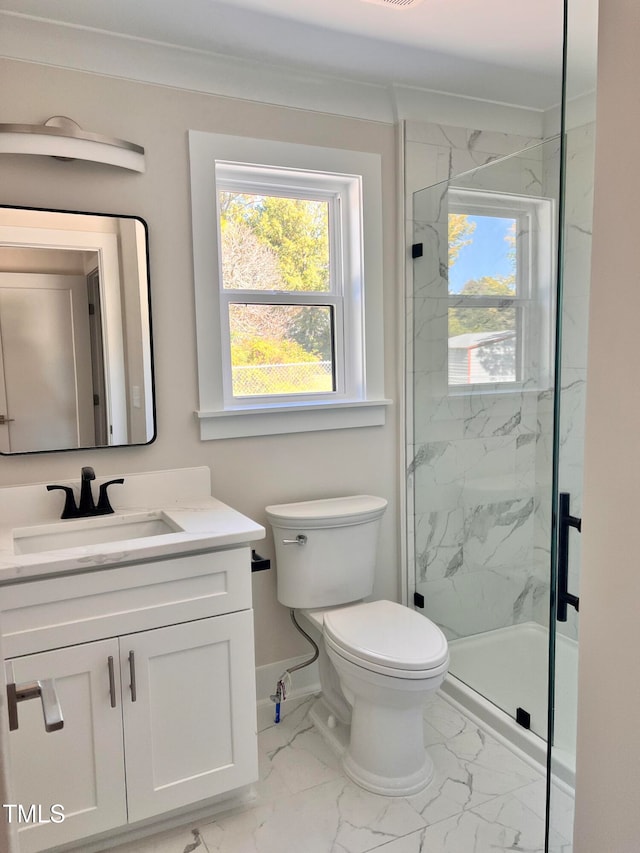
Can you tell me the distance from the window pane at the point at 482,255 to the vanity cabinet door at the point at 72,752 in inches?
72.1

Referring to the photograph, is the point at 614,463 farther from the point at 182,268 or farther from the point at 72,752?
the point at 182,268

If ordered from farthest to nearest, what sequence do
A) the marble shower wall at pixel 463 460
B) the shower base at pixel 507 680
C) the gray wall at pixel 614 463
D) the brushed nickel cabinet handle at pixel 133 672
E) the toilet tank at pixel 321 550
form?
the marble shower wall at pixel 463 460 < the toilet tank at pixel 321 550 < the shower base at pixel 507 680 < the brushed nickel cabinet handle at pixel 133 672 < the gray wall at pixel 614 463

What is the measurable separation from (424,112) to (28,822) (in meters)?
2.66

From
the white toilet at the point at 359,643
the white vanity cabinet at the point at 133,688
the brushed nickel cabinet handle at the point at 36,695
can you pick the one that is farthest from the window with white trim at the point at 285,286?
the brushed nickel cabinet handle at the point at 36,695

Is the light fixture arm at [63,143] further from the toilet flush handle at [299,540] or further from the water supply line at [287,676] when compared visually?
the water supply line at [287,676]

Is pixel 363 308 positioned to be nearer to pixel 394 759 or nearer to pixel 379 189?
pixel 379 189

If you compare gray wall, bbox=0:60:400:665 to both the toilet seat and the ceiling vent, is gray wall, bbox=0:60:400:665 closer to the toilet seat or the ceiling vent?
the toilet seat

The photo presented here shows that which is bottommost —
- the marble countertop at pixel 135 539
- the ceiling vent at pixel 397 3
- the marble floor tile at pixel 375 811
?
the marble floor tile at pixel 375 811

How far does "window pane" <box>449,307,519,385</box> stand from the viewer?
249 cm

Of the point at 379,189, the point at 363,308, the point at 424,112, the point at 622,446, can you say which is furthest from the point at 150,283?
the point at 622,446

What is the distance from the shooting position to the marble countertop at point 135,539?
4.94ft

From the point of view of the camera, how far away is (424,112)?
2.44 m

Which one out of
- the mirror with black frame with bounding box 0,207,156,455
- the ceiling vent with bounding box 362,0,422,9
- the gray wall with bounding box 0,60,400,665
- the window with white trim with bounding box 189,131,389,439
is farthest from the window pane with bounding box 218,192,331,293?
the ceiling vent with bounding box 362,0,422,9

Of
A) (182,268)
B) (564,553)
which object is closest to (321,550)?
(182,268)
